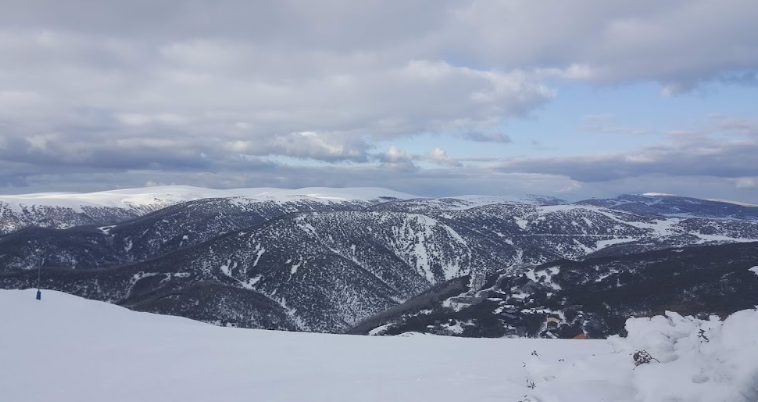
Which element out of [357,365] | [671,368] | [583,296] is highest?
[671,368]

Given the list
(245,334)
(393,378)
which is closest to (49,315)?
(245,334)

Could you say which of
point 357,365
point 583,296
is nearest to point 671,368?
point 357,365

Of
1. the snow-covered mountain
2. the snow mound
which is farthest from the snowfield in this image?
the snow-covered mountain

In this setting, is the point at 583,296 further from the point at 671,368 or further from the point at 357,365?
the point at 671,368

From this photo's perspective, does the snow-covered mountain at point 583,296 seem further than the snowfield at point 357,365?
Yes

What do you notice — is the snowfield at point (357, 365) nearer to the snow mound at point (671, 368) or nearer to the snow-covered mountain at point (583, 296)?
the snow mound at point (671, 368)

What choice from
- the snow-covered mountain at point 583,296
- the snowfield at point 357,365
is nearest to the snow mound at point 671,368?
the snowfield at point 357,365
